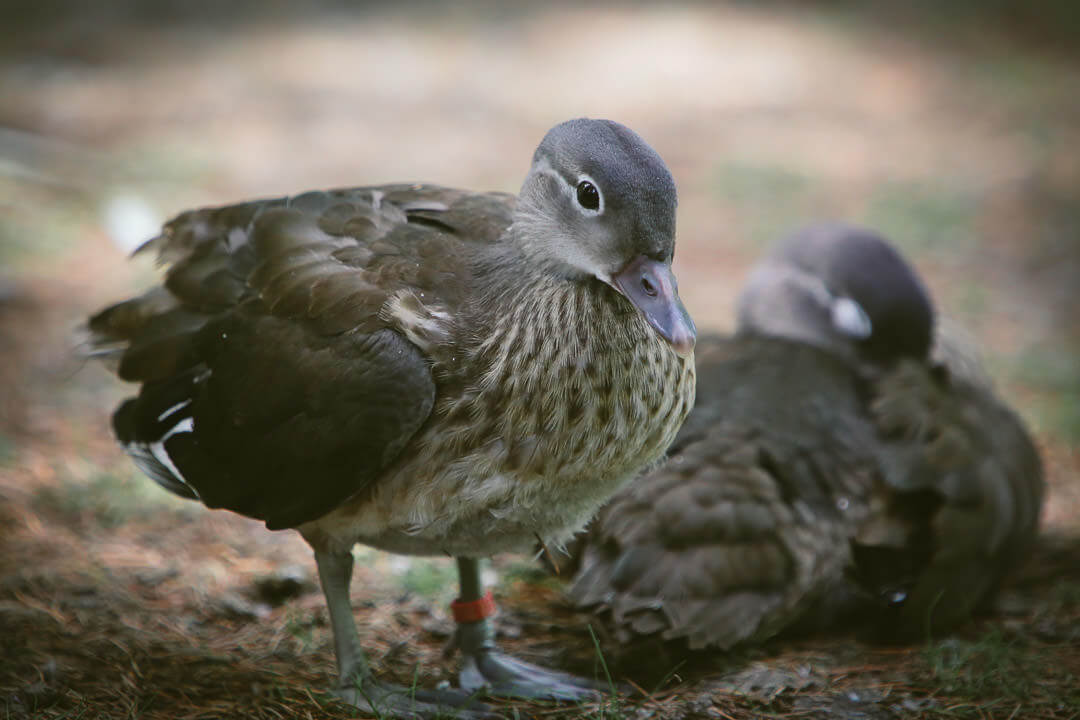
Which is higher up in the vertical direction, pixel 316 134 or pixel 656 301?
pixel 316 134

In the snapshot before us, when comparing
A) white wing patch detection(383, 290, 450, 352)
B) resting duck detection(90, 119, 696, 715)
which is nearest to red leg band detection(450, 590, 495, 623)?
resting duck detection(90, 119, 696, 715)

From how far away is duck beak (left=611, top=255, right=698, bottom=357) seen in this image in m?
2.53

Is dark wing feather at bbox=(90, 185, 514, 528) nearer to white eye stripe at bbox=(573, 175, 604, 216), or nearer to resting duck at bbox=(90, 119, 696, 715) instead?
resting duck at bbox=(90, 119, 696, 715)

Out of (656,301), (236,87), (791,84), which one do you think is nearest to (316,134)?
(236,87)

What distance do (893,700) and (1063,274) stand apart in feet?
16.6

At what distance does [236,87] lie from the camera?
1073 cm

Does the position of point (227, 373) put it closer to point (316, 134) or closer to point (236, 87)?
point (316, 134)

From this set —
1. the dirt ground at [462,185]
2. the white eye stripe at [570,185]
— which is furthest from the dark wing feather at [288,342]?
the dirt ground at [462,185]

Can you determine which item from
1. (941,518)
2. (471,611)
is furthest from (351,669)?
(941,518)

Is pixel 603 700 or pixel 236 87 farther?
pixel 236 87

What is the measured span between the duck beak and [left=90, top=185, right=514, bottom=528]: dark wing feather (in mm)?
563

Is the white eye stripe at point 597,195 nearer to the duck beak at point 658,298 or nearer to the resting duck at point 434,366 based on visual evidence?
the resting duck at point 434,366

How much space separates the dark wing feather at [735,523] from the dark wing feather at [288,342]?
105 centimetres

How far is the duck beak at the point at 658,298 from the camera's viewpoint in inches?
99.6
